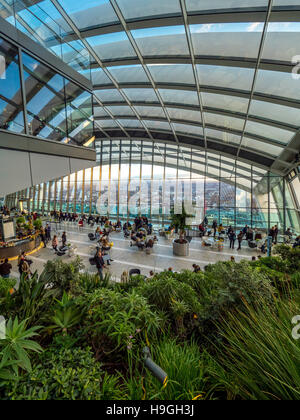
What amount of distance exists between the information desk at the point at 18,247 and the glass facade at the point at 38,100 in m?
8.01

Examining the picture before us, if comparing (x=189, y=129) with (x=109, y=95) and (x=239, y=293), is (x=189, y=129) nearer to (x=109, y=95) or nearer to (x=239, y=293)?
(x=109, y=95)

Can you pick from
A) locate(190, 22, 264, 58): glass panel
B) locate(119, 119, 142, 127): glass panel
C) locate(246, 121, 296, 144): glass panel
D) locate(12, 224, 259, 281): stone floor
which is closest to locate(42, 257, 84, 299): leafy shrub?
locate(12, 224, 259, 281): stone floor

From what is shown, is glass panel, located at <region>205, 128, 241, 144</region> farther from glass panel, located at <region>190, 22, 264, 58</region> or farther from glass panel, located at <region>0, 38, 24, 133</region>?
glass panel, located at <region>0, 38, 24, 133</region>

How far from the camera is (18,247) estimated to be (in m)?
12.1

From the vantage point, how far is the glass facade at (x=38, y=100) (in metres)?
5.33

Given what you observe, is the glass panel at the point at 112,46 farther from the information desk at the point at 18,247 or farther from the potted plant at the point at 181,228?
the information desk at the point at 18,247

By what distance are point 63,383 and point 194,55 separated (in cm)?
1223

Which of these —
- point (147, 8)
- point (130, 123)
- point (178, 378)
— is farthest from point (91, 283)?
point (130, 123)

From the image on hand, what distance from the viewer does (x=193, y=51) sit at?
29.8 feet

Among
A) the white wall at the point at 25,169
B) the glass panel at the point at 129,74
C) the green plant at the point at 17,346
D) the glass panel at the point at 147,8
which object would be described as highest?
the glass panel at the point at 129,74

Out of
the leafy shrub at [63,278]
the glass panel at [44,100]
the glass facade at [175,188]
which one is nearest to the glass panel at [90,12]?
the glass panel at [44,100]
